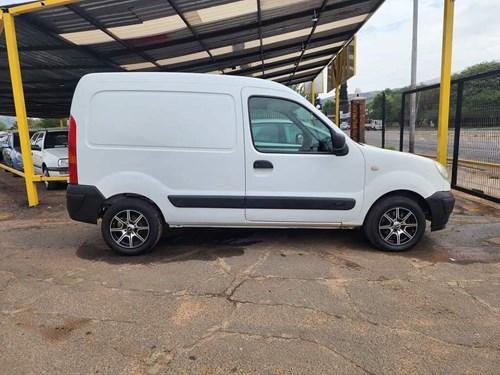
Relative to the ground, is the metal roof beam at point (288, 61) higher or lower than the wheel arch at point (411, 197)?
higher

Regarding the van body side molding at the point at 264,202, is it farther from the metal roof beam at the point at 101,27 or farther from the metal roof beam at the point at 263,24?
the metal roof beam at the point at 263,24

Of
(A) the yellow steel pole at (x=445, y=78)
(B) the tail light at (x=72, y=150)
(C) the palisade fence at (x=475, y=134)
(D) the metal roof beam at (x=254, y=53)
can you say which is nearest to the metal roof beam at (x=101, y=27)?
(D) the metal roof beam at (x=254, y=53)

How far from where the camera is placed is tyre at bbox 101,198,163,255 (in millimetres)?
4512

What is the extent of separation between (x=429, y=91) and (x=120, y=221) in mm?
7553

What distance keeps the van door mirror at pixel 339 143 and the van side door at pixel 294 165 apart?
0.06m

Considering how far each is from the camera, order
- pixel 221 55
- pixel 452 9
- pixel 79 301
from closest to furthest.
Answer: pixel 79 301 → pixel 452 9 → pixel 221 55

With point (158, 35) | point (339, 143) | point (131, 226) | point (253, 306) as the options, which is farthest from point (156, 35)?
point (253, 306)

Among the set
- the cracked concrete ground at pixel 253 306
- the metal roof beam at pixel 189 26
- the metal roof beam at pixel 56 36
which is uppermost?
the metal roof beam at pixel 189 26

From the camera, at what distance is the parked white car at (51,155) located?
9211mm

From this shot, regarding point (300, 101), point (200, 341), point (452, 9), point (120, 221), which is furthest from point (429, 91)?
point (200, 341)

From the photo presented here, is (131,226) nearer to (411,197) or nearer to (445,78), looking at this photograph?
(411,197)

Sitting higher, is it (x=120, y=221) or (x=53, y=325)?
(x=120, y=221)

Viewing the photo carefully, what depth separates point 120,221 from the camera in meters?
4.55

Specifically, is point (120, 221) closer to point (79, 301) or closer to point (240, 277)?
point (79, 301)
